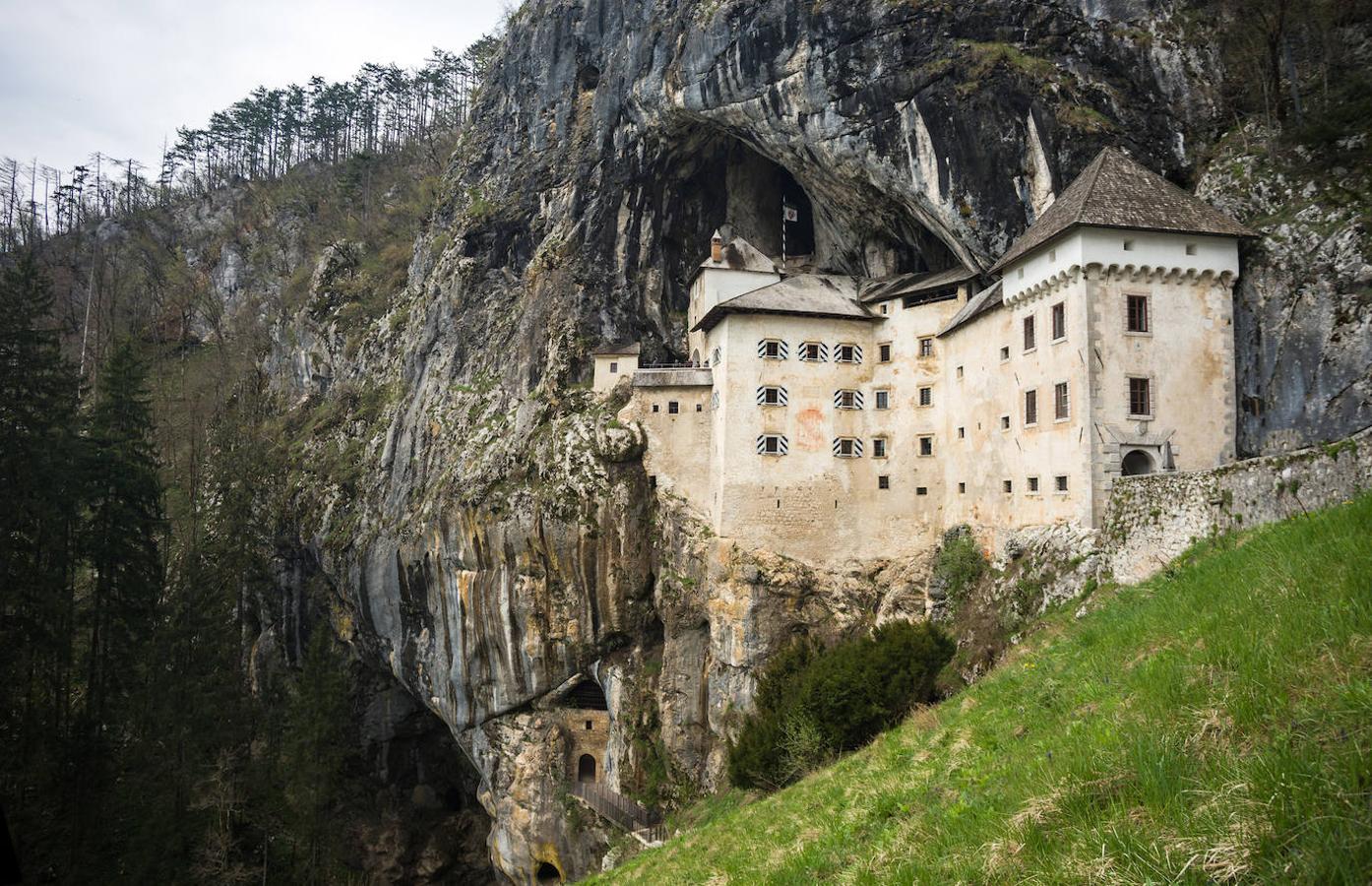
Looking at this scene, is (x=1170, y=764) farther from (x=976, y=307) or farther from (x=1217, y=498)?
(x=976, y=307)

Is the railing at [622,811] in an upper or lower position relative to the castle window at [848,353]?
lower

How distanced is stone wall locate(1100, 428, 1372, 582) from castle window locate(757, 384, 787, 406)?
44.5ft

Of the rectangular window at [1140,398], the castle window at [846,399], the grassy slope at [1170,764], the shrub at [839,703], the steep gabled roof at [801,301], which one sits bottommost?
the shrub at [839,703]

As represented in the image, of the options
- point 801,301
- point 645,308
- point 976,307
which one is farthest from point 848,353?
point 645,308

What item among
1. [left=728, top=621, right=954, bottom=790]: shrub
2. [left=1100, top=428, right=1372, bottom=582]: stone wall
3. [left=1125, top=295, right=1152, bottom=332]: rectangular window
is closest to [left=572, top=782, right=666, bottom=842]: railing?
[left=728, top=621, right=954, bottom=790]: shrub

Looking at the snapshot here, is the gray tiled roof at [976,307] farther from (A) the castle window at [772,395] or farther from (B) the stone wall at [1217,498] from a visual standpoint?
(B) the stone wall at [1217,498]

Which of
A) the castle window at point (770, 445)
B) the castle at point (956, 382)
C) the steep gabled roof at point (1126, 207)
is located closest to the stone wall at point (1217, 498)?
the castle at point (956, 382)

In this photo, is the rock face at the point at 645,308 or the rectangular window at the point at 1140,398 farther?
the rock face at the point at 645,308

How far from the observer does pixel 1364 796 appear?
127 inches

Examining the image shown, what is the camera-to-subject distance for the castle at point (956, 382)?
74.8ft

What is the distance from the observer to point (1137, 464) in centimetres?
2312

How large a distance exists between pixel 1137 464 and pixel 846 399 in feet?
39.2

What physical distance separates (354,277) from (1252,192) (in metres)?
53.7

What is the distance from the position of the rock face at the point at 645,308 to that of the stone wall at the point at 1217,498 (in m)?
2.25
